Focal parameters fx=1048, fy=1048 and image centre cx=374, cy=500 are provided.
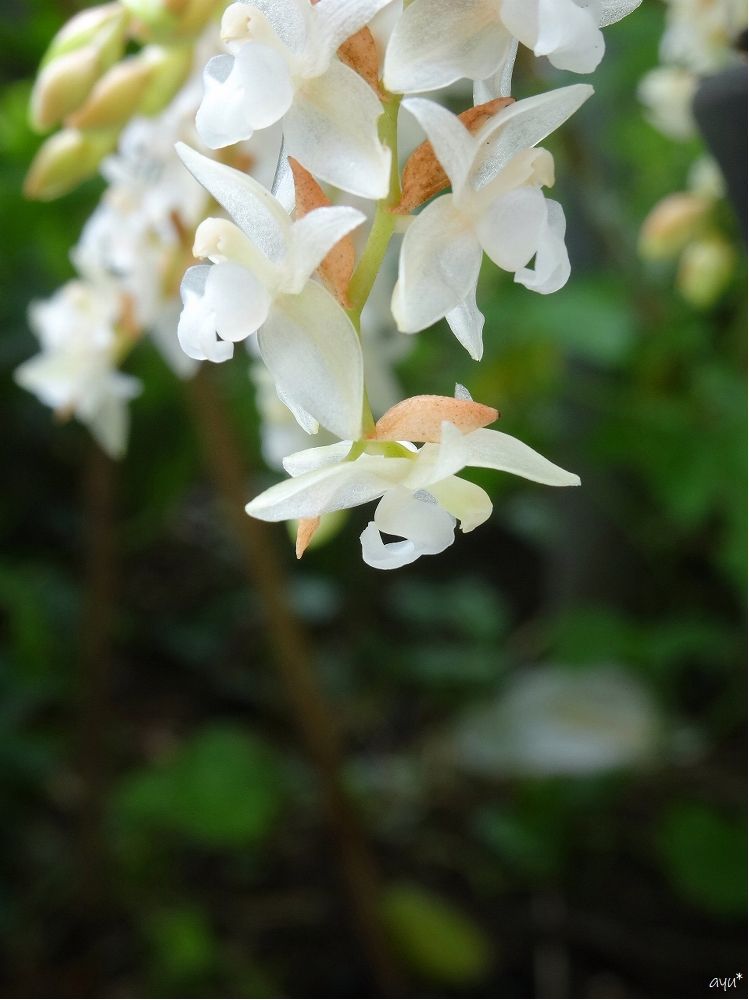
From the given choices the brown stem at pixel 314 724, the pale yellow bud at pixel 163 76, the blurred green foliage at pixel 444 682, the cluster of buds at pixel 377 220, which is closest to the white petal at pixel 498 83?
the cluster of buds at pixel 377 220

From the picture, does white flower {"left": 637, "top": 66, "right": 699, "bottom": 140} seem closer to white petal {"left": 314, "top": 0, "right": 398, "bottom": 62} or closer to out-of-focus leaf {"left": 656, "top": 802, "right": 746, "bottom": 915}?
white petal {"left": 314, "top": 0, "right": 398, "bottom": 62}

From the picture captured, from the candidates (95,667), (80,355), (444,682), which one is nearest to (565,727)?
(444,682)

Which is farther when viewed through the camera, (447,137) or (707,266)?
(707,266)

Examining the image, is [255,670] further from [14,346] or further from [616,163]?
[616,163]

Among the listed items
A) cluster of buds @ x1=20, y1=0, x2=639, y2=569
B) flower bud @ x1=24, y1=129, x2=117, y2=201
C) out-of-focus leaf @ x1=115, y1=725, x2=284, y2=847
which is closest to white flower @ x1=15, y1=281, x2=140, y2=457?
flower bud @ x1=24, y1=129, x2=117, y2=201

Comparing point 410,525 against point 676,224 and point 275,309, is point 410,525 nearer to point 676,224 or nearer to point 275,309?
point 275,309

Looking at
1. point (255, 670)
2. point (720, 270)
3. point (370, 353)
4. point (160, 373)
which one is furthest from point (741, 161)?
point (255, 670)

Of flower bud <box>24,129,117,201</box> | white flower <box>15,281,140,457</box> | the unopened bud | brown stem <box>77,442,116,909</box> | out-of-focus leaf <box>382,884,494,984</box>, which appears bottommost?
out-of-focus leaf <box>382,884,494,984</box>
